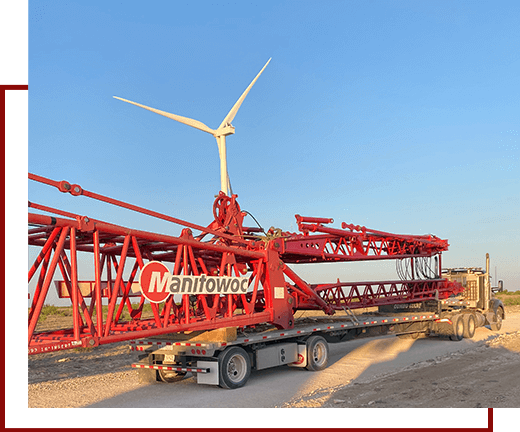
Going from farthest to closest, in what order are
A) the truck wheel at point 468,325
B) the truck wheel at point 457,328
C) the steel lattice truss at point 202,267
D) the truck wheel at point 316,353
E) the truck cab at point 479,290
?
the truck cab at point 479,290
the truck wheel at point 468,325
the truck wheel at point 457,328
the truck wheel at point 316,353
the steel lattice truss at point 202,267

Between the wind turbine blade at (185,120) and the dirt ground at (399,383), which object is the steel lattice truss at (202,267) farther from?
the wind turbine blade at (185,120)

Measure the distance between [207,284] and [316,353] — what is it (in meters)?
5.28

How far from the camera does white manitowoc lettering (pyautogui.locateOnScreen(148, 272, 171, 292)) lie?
12.5 meters

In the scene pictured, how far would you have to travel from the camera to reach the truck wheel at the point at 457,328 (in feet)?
79.1

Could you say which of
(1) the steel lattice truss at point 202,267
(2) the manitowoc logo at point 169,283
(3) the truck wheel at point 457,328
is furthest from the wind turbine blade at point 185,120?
(2) the manitowoc logo at point 169,283

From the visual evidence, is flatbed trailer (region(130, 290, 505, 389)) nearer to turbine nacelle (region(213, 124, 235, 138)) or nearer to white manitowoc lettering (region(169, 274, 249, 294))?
white manitowoc lettering (region(169, 274, 249, 294))

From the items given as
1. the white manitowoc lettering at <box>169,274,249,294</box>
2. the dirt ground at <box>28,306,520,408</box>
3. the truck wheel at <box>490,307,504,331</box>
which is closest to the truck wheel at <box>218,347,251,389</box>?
the white manitowoc lettering at <box>169,274,249,294</box>

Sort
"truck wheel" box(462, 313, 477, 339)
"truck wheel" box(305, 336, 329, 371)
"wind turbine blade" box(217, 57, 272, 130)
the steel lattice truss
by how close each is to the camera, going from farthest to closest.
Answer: "wind turbine blade" box(217, 57, 272, 130) < "truck wheel" box(462, 313, 477, 339) < "truck wheel" box(305, 336, 329, 371) < the steel lattice truss

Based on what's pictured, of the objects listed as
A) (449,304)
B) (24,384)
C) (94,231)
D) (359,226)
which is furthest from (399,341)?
(24,384)

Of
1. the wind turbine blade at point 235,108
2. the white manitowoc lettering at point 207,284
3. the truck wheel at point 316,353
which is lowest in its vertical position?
the truck wheel at point 316,353

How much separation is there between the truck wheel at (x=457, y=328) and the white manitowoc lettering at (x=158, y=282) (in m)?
15.8

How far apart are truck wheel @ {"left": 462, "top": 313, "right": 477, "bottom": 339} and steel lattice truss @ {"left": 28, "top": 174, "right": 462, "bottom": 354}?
163 cm

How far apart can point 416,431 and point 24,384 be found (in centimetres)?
592

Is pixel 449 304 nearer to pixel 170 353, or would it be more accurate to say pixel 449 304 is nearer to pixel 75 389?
pixel 170 353
